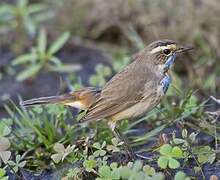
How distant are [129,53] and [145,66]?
9.60ft

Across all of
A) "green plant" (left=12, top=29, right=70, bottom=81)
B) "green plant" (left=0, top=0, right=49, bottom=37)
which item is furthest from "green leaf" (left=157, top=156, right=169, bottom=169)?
"green plant" (left=0, top=0, right=49, bottom=37)

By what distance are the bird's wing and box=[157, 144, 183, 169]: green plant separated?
3.56 ft

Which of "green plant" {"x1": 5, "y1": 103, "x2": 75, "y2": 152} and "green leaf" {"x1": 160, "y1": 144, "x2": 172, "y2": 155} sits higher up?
"green leaf" {"x1": 160, "y1": 144, "x2": 172, "y2": 155}

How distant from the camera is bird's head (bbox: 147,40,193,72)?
6.25m

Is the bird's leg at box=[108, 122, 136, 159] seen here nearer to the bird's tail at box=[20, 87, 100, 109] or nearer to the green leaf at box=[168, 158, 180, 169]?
the bird's tail at box=[20, 87, 100, 109]

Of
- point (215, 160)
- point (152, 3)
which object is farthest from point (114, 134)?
point (152, 3)

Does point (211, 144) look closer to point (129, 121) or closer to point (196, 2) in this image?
point (129, 121)

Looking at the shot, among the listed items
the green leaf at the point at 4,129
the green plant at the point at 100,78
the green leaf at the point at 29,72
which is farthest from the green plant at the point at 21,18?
the green leaf at the point at 4,129

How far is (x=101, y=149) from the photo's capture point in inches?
212

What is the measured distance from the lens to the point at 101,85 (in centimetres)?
726

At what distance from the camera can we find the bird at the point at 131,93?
5934 mm

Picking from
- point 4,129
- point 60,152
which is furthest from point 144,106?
point 4,129

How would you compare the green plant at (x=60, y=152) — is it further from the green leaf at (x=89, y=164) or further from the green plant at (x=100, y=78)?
the green plant at (x=100, y=78)

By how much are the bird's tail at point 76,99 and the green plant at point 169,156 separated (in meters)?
1.39
